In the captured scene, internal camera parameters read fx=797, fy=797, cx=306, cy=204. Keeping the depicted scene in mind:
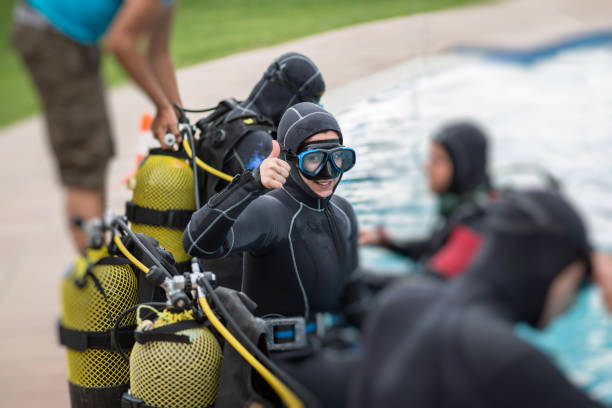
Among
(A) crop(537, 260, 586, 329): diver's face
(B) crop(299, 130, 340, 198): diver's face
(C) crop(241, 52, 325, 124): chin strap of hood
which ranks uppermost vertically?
(C) crop(241, 52, 325, 124): chin strap of hood

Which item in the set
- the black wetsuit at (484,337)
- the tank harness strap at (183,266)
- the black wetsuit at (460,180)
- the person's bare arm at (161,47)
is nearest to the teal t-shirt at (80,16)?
the person's bare arm at (161,47)

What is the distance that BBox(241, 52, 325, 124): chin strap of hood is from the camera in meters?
3.74

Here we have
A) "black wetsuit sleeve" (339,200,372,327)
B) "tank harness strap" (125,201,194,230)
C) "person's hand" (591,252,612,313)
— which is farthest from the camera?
"tank harness strap" (125,201,194,230)

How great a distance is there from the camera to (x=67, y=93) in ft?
7.75

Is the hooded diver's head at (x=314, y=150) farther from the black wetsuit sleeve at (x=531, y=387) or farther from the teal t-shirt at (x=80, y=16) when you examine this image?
the black wetsuit sleeve at (x=531, y=387)

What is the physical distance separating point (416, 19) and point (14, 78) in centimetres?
153

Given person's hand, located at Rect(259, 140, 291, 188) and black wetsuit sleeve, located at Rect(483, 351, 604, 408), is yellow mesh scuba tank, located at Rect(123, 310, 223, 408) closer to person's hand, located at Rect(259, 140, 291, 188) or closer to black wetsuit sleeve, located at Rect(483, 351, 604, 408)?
person's hand, located at Rect(259, 140, 291, 188)

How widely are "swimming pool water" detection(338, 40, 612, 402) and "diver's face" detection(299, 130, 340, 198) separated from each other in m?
0.47

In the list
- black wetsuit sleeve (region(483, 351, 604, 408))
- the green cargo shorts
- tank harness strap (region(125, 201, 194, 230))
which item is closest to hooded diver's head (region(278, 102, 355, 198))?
the green cargo shorts

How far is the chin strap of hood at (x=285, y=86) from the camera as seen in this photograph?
3.74 m

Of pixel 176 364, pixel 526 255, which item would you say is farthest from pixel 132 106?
pixel 526 255

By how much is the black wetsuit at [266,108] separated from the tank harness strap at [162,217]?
153 millimetres

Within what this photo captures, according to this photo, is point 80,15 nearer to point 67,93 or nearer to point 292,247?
point 67,93

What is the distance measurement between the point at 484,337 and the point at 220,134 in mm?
2557
